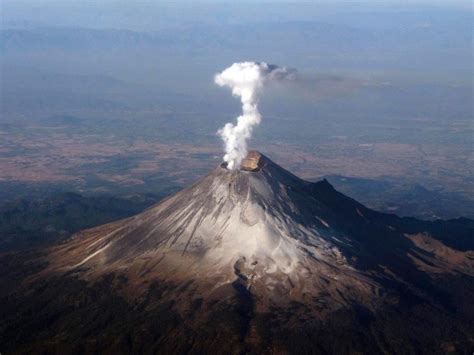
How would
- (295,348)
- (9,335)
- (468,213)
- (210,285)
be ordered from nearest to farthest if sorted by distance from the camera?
(295,348) < (9,335) < (210,285) < (468,213)

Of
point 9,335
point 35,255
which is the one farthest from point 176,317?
point 35,255

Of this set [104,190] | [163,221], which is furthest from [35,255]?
[104,190]

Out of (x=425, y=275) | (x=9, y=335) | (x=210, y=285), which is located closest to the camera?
(x=9, y=335)

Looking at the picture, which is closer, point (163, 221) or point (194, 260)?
point (194, 260)

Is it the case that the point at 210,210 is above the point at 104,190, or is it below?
above

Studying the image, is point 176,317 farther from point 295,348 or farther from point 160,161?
point 160,161

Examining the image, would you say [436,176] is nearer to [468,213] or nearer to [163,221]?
[468,213]
